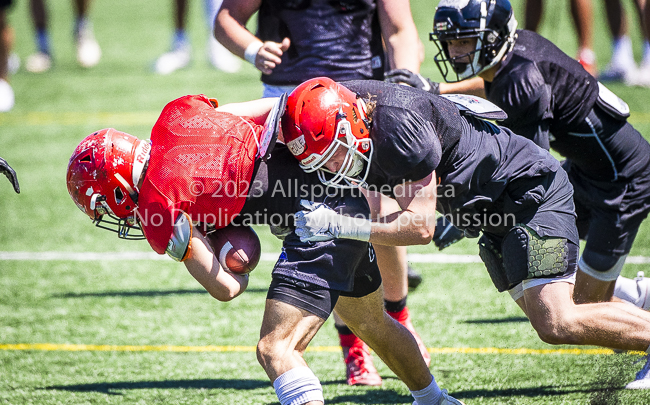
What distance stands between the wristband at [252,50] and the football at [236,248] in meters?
1.23

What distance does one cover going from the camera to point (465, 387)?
11.5 feet

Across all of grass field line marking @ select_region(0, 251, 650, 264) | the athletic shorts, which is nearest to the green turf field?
grass field line marking @ select_region(0, 251, 650, 264)

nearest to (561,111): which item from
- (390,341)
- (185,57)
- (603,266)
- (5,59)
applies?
(603,266)

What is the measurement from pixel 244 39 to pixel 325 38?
43 centimetres

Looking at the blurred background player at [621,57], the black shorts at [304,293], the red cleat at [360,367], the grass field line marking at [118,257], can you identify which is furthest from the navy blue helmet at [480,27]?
the blurred background player at [621,57]

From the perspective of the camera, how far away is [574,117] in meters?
3.44

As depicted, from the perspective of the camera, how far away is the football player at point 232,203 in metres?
2.63

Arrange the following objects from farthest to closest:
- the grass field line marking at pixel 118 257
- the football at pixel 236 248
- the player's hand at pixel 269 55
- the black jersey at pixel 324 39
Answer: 1. the grass field line marking at pixel 118 257
2. the black jersey at pixel 324 39
3. the player's hand at pixel 269 55
4. the football at pixel 236 248

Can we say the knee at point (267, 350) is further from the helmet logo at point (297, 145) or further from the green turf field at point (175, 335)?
the green turf field at point (175, 335)

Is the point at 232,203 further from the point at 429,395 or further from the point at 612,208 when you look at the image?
the point at 612,208

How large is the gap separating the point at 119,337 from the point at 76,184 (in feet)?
5.76

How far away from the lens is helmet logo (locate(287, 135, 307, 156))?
2691mm

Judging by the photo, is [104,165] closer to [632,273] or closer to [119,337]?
[119,337]

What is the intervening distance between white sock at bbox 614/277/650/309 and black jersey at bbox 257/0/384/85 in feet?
5.58
